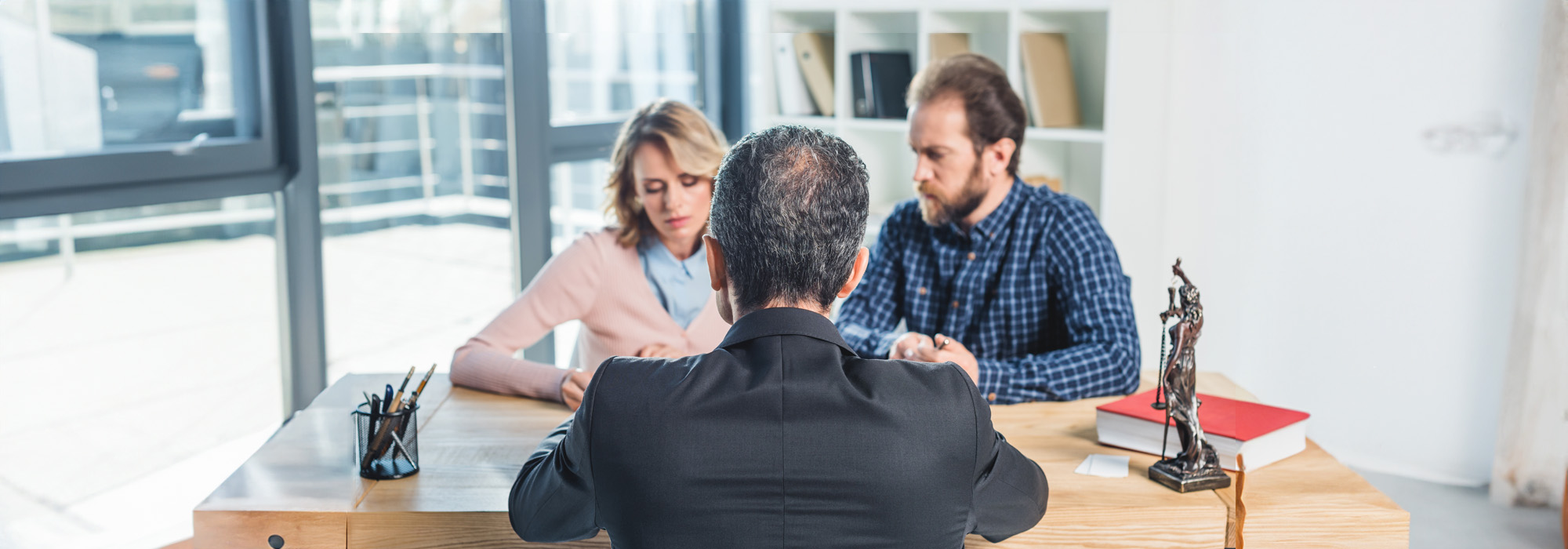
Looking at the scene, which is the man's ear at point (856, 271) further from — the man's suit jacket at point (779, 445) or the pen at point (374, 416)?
the pen at point (374, 416)

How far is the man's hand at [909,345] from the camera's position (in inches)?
72.3

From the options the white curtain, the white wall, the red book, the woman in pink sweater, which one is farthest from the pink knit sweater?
the white curtain

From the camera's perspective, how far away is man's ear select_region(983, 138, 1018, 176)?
89.0 inches

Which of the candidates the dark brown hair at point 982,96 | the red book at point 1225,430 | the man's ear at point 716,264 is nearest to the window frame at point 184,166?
the dark brown hair at point 982,96

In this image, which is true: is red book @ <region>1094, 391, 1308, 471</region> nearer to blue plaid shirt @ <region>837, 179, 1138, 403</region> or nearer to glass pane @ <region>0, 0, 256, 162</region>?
blue plaid shirt @ <region>837, 179, 1138, 403</region>

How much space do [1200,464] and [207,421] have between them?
7.79ft

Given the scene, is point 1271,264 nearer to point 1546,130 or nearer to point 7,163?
point 1546,130

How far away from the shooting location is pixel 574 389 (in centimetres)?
182

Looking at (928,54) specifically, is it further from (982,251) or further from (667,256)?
(667,256)

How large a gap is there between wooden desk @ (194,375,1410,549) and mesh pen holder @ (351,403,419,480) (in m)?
0.02

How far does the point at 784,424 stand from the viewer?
99cm

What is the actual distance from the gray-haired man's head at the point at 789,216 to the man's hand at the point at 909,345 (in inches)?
28.7

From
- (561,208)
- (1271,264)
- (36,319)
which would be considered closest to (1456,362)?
(1271,264)

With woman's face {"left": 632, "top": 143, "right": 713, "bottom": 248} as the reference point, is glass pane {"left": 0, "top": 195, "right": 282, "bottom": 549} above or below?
below
